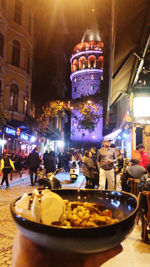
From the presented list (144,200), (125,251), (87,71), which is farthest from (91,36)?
(125,251)

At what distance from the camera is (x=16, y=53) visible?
19.5 metres

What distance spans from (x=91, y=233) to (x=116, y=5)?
12.0ft

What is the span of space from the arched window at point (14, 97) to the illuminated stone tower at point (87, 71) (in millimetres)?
36148

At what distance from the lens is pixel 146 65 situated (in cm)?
655

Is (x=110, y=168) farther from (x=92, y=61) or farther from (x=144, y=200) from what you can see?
(x=92, y=61)

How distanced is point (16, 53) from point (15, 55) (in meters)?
0.23

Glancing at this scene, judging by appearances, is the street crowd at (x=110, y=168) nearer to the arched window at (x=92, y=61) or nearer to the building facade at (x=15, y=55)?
the building facade at (x=15, y=55)

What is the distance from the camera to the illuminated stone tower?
56.2 metres

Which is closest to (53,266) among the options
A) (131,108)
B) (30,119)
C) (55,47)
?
(131,108)

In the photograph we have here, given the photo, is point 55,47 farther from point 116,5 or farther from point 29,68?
point 116,5

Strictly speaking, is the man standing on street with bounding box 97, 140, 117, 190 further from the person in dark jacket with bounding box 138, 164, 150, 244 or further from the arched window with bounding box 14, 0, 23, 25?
the arched window with bounding box 14, 0, 23, 25

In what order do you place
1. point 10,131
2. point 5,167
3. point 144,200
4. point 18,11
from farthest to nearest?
point 18,11, point 10,131, point 5,167, point 144,200

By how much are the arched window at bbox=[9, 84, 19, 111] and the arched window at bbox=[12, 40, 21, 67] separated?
7.59 feet

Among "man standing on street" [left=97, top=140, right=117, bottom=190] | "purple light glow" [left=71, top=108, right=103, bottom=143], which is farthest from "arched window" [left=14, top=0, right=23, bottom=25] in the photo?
"purple light glow" [left=71, top=108, right=103, bottom=143]
